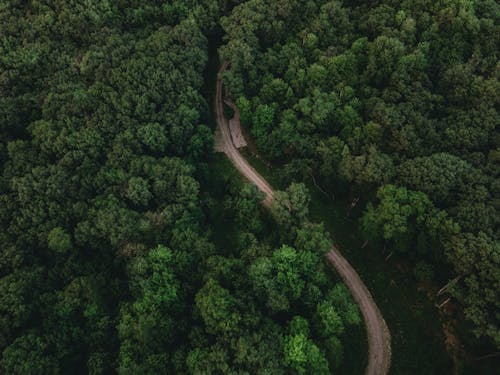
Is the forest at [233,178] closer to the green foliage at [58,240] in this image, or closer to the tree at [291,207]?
the tree at [291,207]

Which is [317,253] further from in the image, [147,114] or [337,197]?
[147,114]

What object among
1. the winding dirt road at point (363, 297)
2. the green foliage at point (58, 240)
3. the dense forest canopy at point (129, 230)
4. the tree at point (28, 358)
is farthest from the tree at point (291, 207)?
the tree at point (28, 358)

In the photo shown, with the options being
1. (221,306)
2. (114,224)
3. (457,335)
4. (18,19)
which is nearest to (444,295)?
(457,335)

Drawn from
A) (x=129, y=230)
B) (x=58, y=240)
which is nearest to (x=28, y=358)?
(x=58, y=240)

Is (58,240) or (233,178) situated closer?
(58,240)

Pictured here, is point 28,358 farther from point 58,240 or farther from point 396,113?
point 396,113
